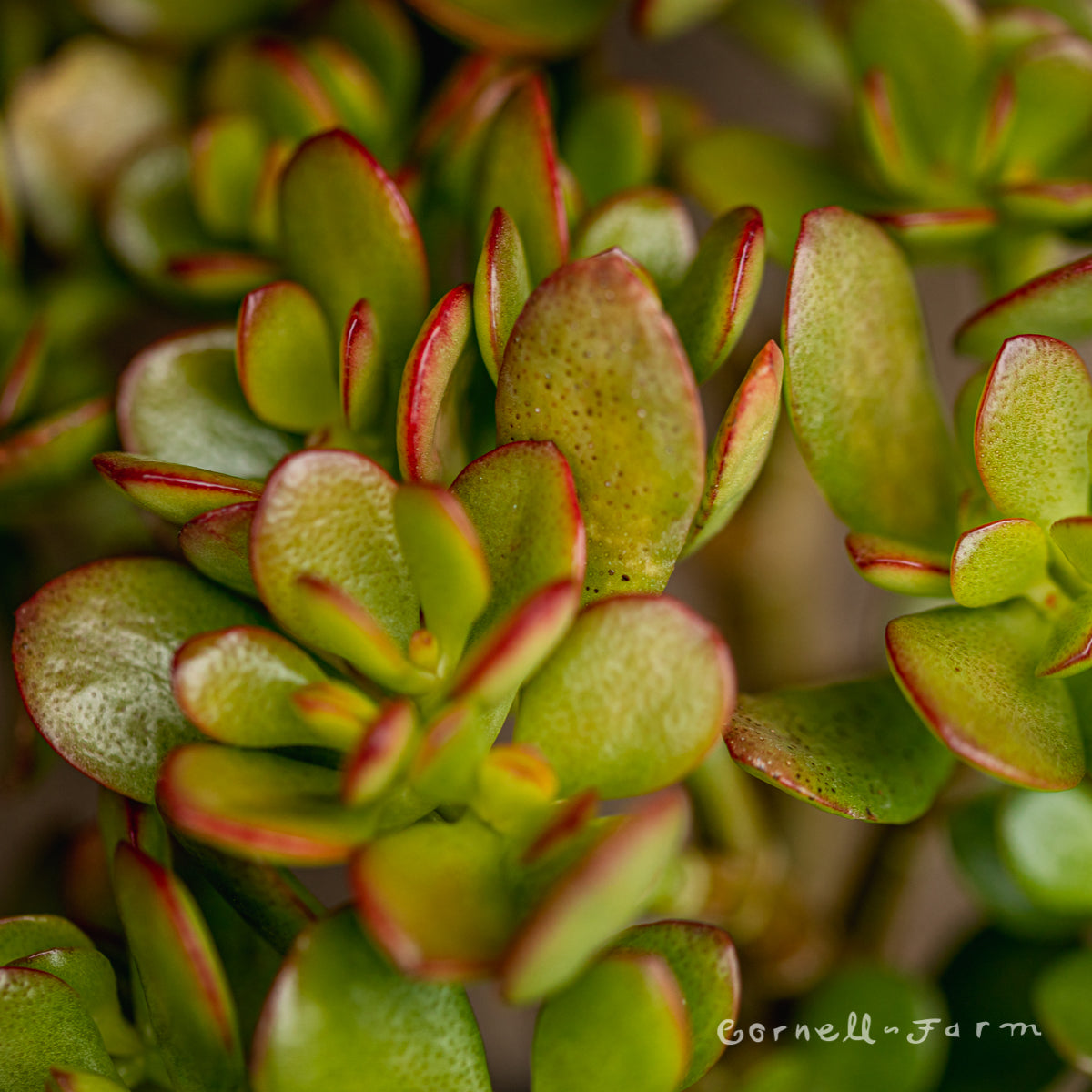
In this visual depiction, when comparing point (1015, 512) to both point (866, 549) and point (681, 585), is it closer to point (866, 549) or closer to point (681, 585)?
point (866, 549)

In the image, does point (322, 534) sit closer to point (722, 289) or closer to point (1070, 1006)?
point (722, 289)

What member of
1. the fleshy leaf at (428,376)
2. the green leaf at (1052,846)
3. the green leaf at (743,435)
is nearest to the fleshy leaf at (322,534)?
the fleshy leaf at (428,376)

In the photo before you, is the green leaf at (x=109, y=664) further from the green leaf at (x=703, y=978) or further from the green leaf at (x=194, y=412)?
the green leaf at (x=703, y=978)

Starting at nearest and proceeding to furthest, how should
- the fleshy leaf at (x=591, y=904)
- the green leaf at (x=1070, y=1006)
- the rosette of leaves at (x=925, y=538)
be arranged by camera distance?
1. the fleshy leaf at (x=591, y=904)
2. the rosette of leaves at (x=925, y=538)
3. the green leaf at (x=1070, y=1006)

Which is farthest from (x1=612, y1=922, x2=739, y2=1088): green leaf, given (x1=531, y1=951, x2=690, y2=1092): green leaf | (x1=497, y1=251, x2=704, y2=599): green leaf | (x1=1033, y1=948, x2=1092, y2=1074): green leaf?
(x1=1033, y1=948, x2=1092, y2=1074): green leaf

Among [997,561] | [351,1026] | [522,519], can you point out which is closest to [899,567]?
[997,561]
